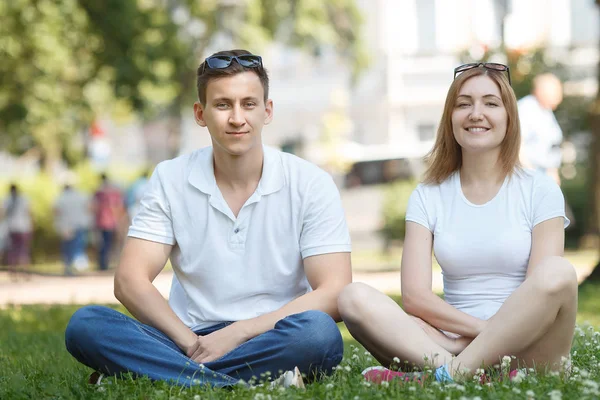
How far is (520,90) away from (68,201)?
930 centimetres

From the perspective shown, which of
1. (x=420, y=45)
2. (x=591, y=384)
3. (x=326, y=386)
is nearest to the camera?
(x=591, y=384)

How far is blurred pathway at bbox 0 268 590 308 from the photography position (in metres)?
13.0

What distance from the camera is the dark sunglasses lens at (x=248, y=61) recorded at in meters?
A: 5.09

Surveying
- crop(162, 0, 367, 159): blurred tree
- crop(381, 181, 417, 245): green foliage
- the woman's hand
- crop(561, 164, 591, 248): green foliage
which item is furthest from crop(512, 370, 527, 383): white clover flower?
crop(162, 0, 367, 159): blurred tree

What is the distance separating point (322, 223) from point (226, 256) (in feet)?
1.64

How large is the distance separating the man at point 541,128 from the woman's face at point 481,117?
5.05 metres

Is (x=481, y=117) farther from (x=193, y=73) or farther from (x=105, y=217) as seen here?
(x=193, y=73)

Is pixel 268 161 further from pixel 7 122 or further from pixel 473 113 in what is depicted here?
pixel 7 122

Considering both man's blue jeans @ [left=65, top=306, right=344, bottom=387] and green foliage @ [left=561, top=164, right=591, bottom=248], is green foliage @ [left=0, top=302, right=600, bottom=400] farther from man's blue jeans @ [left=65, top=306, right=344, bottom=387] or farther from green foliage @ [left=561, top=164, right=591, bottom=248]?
green foliage @ [left=561, top=164, right=591, bottom=248]

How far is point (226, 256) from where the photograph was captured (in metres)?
5.03

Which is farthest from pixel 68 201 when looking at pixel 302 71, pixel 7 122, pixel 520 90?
pixel 302 71

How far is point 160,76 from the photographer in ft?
74.3

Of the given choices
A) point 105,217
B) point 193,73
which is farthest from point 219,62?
point 193,73

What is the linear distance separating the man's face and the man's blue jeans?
0.95 metres
